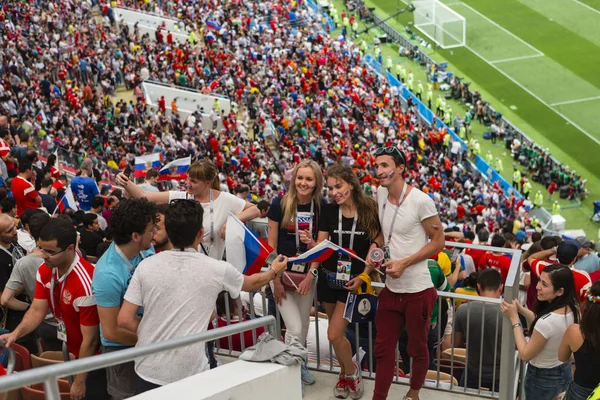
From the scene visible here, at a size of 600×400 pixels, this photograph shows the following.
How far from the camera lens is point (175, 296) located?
15.5ft

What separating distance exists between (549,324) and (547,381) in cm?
58

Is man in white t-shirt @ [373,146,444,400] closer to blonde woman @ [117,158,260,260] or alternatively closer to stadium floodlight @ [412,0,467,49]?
blonde woman @ [117,158,260,260]

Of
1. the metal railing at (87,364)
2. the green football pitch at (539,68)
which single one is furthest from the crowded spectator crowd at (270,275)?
the green football pitch at (539,68)

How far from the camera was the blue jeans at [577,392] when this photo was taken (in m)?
5.48

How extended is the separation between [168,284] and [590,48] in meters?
44.8

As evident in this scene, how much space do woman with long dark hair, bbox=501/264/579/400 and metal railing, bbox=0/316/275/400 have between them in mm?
2250

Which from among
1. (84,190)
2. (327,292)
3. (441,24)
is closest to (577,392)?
(327,292)

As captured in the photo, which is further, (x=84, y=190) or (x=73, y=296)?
(x=84, y=190)

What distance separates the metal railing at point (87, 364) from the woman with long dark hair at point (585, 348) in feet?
7.40

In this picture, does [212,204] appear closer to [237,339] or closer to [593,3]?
[237,339]

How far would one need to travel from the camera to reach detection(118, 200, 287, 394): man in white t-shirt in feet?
15.5

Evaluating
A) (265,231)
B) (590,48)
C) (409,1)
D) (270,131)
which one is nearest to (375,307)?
(265,231)

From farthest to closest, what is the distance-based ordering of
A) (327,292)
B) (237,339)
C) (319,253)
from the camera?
(237,339)
(327,292)
(319,253)

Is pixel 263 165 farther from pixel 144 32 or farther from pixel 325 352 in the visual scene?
pixel 325 352
